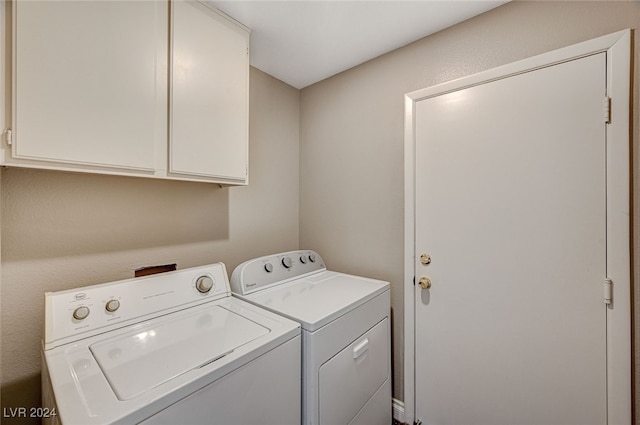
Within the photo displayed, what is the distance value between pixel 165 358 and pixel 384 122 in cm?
171

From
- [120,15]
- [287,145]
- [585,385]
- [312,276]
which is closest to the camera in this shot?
[120,15]

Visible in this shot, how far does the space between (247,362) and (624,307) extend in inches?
58.9

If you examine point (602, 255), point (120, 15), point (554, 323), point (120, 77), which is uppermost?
point (120, 15)

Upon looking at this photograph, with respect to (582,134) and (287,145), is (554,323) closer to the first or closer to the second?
(582,134)

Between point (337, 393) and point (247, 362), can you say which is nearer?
point (247, 362)

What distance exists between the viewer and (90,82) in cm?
100

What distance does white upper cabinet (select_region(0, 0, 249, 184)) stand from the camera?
0.89m

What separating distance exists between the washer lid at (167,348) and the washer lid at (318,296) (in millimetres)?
186

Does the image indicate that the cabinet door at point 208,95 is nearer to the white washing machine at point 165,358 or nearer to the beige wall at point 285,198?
the beige wall at point 285,198

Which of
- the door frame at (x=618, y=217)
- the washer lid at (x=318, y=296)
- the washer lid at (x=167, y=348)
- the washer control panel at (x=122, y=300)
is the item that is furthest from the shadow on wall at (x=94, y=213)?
the door frame at (x=618, y=217)

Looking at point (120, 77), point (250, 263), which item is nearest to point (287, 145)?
point (250, 263)

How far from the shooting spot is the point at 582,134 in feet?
3.78

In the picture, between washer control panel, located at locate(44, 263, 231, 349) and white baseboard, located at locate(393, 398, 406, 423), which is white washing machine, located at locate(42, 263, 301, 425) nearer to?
washer control panel, located at locate(44, 263, 231, 349)

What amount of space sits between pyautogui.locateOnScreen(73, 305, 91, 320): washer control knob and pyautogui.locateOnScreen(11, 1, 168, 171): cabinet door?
1.78ft
